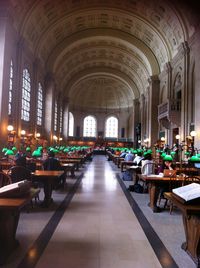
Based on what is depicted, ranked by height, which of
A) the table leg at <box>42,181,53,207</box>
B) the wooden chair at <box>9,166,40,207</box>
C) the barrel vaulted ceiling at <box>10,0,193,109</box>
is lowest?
the table leg at <box>42,181,53,207</box>

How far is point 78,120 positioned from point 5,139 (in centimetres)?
3255

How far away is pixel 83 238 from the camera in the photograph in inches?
177

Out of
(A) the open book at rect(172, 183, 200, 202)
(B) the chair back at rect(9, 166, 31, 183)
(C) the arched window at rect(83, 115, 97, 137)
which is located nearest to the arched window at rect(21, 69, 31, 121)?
(B) the chair back at rect(9, 166, 31, 183)

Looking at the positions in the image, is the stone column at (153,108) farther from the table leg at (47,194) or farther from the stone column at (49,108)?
the table leg at (47,194)

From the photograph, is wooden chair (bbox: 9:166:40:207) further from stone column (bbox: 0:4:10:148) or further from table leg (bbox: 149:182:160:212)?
stone column (bbox: 0:4:10:148)

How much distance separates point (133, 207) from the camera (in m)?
6.92

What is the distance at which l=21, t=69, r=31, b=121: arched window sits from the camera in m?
20.7

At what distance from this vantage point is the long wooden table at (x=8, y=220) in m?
3.24

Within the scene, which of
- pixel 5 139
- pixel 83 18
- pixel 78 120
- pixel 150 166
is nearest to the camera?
pixel 150 166

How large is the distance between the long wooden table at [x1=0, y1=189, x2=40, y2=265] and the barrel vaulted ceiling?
15.5 metres

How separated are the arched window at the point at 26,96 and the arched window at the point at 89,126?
27256 mm

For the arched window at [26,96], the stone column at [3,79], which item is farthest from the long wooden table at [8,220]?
the arched window at [26,96]

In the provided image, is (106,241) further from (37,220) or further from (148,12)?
(148,12)

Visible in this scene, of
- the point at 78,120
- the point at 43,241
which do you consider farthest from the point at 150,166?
the point at 78,120
